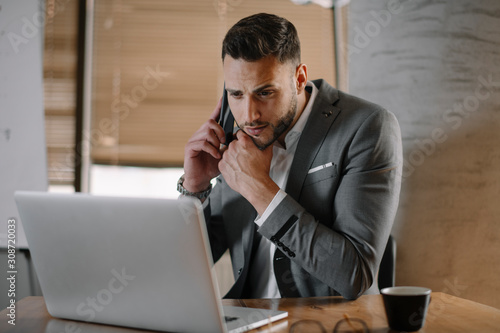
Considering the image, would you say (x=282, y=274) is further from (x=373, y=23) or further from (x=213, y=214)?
(x=373, y=23)

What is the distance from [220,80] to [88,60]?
0.76m

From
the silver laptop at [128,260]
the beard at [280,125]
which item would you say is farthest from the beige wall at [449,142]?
the silver laptop at [128,260]

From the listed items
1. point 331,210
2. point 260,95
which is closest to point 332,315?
point 331,210

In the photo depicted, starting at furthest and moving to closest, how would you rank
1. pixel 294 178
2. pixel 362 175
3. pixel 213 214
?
pixel 213 214, pixel 294 178, pixel 362 175

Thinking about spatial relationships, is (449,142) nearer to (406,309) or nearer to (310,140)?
(310,140)

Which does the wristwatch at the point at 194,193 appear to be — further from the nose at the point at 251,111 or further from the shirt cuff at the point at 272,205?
the shirt cuff at the point at 272,205

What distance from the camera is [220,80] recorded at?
2809mm

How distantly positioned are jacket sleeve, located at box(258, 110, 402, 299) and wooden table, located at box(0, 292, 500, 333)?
80 millimetres

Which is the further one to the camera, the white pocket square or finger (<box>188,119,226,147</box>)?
finger (<box>188,119,226,147</box>)

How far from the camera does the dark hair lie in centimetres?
161

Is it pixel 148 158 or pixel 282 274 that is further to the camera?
pixel 148 158

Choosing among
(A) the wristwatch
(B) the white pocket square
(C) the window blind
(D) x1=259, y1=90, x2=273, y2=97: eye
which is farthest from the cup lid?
(C) the window blind

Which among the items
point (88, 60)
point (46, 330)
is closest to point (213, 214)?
point (46, 330)

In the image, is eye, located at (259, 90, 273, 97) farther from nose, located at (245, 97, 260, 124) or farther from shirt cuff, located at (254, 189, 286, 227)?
shirt cuff, located at (254, 189, 286, 227)
